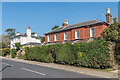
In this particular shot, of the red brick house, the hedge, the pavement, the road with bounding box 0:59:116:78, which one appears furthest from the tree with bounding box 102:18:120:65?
the red brick house

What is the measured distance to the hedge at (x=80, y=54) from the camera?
43.8 ft

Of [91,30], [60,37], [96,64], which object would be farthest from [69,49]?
[60,37]

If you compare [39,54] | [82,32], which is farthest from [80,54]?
[82,32]

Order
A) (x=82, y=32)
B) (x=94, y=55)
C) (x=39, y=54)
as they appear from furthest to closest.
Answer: (x=82, y=32), (x=39, y=54), (x=94, y=55)

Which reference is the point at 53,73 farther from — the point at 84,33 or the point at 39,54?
the point at 84,33

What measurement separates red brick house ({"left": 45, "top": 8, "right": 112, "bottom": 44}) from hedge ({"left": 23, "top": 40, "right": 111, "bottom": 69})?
24.1ft

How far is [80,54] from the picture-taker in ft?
51.1

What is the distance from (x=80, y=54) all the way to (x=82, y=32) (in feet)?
38.2

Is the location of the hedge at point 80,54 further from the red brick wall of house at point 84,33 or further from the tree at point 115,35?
the red brick wall of house at point 84,33

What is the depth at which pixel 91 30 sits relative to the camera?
2542 cm

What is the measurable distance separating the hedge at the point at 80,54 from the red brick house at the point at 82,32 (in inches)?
289

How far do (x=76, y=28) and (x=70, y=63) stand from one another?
1215 cm

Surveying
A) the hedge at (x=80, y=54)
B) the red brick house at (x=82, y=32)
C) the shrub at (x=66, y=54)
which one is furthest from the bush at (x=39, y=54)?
the red brick house at (x=82, y=32)

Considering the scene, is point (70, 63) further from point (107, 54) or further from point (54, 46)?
point (107, 54)
